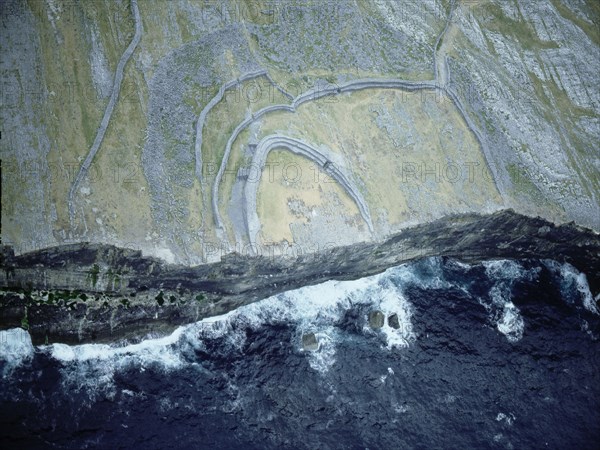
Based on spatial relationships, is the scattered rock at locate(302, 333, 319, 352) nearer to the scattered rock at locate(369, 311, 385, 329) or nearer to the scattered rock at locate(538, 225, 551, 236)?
the scattered rock at locate(369, 311, 385, 329)

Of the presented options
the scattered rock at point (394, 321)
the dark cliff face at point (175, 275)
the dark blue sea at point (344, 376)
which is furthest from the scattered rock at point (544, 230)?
the scattered rock at point (394, 321)

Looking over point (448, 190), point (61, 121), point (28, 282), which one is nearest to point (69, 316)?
point (28, 282)

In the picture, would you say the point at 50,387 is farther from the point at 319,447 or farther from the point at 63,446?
the point at 319,447

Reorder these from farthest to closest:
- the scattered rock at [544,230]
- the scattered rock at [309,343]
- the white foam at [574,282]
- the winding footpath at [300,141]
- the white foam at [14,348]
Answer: the white foam at [574,282]
the scattered rock at [544,230]
the winding footpath at [300,141]
the scattered rock at [309,343]
the white foam at [14,348]

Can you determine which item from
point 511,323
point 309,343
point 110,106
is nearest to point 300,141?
point 110,106

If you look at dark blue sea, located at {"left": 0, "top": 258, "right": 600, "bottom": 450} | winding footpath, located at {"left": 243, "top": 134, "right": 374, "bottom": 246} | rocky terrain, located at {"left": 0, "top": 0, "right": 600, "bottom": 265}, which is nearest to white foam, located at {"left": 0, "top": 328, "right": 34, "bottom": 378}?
dark blue sea, located at {"left": 0, "top": 258, "right": 600, "bottom": 450}

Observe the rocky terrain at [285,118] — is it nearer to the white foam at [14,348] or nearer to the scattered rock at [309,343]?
→ the white foam at [14,348]
